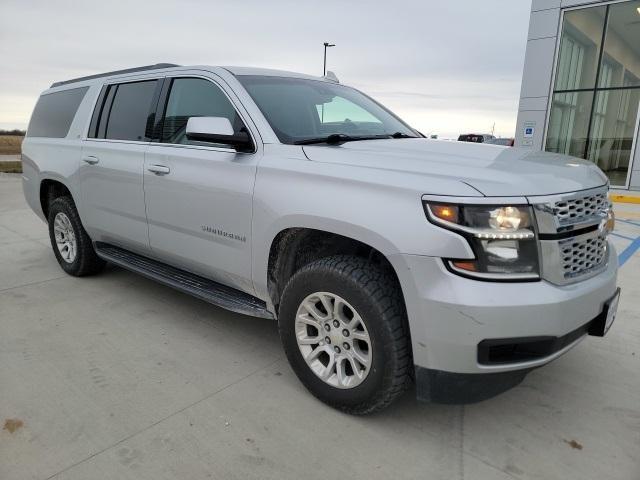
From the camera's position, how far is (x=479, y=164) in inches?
92.4

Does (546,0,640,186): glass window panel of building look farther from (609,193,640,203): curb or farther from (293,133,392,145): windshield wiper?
(293,133,392,145): windshield wiper

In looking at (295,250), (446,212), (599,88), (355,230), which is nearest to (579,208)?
(446,212)

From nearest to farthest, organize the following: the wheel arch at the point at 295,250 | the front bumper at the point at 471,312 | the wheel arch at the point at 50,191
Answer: the front bumper at the point at 471,312 < the wheel arch at the point at 295,250 < the wheel arch at the point at 50,191

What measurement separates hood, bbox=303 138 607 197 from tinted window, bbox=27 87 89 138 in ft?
10.1

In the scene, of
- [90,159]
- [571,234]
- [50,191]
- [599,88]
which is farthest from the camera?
[599,88]

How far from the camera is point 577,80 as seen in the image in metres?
13.3

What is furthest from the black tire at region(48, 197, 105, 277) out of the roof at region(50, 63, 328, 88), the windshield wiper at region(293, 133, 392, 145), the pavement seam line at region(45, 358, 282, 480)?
the windshield wiper at region(293, 133, 392, 145)

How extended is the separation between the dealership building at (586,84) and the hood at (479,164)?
38.4 ft

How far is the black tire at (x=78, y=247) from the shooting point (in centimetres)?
452

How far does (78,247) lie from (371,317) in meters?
3.52

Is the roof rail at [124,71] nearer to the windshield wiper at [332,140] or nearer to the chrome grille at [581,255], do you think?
the windshield wiper at [332,140]

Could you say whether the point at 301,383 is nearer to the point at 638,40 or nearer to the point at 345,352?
the point at 345,352

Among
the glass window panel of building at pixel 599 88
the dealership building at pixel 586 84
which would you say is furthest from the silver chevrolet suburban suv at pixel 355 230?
the glass window panel of building at pixel 599 88

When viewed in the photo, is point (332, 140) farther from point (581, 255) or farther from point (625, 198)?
point (625, 198)
